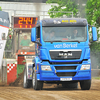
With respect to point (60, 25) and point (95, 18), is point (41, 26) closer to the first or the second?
point (60, 25)

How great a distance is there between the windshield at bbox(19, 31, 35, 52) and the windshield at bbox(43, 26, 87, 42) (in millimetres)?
8103

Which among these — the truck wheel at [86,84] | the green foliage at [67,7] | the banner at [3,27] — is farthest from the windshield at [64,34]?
the green foliage at [67,7]

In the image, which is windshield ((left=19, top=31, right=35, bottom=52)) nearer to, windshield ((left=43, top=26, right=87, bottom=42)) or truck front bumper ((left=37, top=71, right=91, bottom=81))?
windshield ((left=43, top=26, right=87, bottom=42))

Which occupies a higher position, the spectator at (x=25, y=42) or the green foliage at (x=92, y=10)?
the green foliage at (x=92, y=10)

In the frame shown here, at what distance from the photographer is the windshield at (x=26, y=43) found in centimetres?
2007

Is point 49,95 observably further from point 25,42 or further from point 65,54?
point 25,42

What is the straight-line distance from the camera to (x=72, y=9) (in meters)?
25.2

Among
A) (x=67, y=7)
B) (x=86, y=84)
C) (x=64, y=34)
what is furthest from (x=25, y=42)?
(x=86, y=84)

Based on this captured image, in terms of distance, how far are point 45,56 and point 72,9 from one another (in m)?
14.2

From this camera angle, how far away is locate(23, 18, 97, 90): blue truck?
1163cm

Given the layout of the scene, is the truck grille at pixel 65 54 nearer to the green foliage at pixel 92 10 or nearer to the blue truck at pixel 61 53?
the blue truck at pixel 61 53

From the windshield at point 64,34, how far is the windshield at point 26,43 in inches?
319

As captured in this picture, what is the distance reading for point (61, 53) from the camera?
38.2 ft

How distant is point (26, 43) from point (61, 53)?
29.9ft
